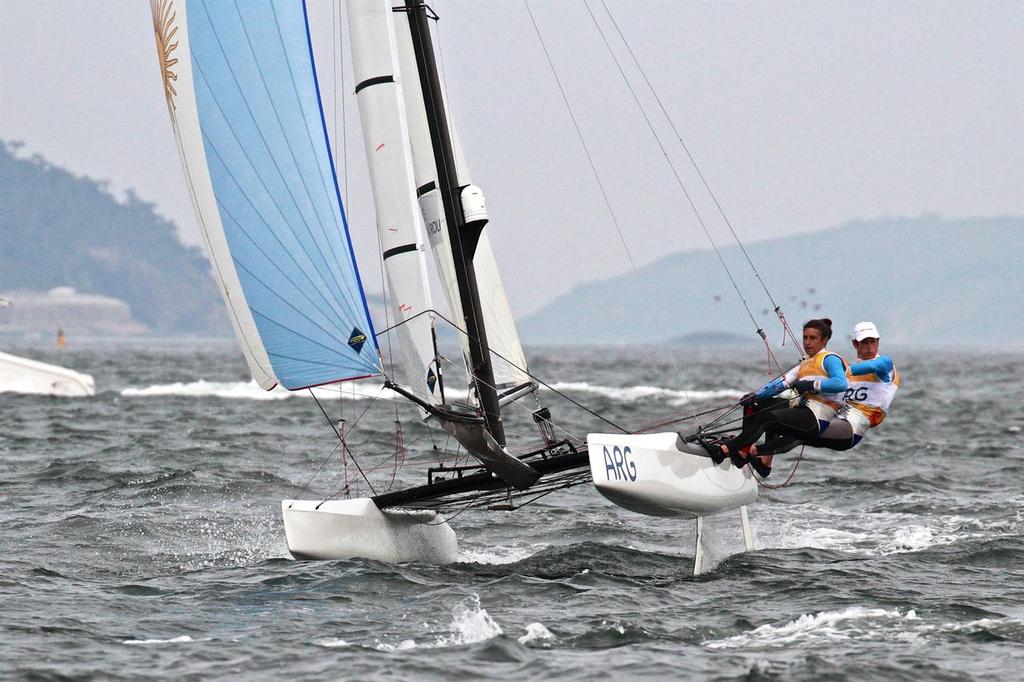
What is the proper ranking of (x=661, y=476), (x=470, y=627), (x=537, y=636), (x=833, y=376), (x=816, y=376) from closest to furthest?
(x=537, y=636)
(x=470, y=627)
(x=661, y=476)
(x=833, y=376)
(x=816, y=376)

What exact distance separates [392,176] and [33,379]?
1799 cm

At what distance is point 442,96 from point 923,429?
14008mm

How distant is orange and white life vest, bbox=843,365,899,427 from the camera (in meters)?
8.14

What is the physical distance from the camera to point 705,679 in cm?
568

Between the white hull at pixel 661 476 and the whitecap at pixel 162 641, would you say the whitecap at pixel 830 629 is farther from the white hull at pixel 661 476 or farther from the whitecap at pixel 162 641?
the whitecap at pixel 162 641

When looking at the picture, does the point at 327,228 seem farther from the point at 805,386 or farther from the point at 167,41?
the point at 805,386

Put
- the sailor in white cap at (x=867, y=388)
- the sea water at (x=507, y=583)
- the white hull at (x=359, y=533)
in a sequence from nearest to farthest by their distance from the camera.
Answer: the sea water at (x=507, y=583)
the sailor in white cap at (x=867, y=388)
the white hull at (x=359, y=533)

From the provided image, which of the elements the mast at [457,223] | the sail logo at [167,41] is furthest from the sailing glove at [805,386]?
the sail logo at [167,41]

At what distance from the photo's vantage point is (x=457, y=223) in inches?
320

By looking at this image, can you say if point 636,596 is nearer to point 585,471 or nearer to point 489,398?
point 585,471

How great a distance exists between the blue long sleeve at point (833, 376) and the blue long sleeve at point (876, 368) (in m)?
0.14

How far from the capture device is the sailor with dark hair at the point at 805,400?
779cm

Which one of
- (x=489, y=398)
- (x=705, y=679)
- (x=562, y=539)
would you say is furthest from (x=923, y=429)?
(x=705, y=679)

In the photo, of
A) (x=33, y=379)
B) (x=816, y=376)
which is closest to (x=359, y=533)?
(x=816, y=376)
